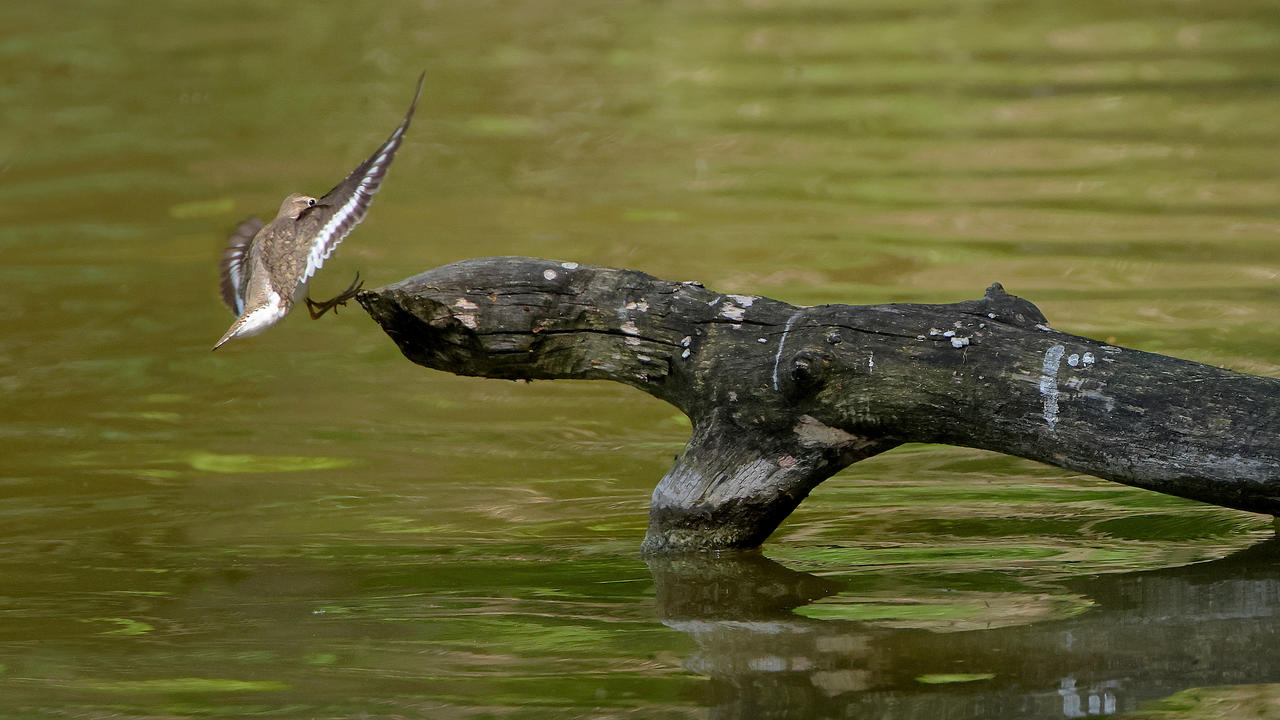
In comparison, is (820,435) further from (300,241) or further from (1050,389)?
(300,241)

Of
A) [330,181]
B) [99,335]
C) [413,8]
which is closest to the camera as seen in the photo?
[99,335]

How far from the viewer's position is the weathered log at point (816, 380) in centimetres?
334

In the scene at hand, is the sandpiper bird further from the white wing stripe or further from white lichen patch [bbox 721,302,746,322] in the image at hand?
white lichen patch [bbox 721,302,746,322]

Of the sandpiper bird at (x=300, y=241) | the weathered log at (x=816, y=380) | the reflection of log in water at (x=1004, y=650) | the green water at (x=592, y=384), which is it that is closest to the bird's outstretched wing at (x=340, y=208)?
the sandpiper bird at (x=300, y=241)

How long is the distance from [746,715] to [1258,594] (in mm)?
1308

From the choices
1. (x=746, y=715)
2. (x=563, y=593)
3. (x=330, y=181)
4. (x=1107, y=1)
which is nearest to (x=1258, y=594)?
(x=746, y=715)

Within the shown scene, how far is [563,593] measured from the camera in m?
3.77

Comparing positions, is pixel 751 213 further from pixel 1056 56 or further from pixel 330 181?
pixel 1056 56

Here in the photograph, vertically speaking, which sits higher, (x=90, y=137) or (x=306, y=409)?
(x=90, y=137)

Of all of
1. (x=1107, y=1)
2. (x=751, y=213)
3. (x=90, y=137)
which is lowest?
(x=751, y=213)

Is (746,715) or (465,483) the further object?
(465,483)

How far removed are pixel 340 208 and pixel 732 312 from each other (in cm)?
108

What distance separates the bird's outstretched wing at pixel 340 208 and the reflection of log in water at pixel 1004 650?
4.17 ft

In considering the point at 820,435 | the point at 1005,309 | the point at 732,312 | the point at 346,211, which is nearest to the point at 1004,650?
the point at 820,435
